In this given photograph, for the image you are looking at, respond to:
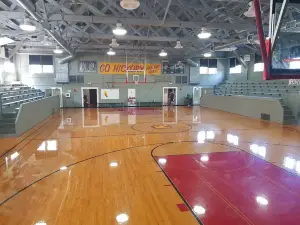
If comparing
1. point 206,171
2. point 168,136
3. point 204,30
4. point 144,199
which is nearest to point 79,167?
point 144,199

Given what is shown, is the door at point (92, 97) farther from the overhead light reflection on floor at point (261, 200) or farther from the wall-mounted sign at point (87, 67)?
the overhead light reflection on floor at point (261, 200)

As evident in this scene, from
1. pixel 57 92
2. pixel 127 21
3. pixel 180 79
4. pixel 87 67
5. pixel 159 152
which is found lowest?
pixel 159 152

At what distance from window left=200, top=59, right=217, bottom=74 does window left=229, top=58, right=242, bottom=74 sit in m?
1.36

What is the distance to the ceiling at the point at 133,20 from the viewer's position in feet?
27.7

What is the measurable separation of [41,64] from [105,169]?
1573cm

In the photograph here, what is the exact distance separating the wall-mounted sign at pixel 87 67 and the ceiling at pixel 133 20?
5.00 feet

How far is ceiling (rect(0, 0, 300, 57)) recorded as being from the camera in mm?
8430

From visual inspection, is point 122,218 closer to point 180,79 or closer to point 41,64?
point 41,64

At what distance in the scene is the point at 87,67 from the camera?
18.3 metres

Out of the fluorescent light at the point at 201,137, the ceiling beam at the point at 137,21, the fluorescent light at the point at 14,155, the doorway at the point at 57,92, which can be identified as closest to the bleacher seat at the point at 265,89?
the ceiling beam at the point at 137,21

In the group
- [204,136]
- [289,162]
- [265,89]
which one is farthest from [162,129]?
[265,89]

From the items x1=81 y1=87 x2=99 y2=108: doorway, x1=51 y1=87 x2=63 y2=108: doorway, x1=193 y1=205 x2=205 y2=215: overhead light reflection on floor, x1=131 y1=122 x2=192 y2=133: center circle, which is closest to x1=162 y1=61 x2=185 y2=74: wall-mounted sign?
x1=81 y1=87 x2=99 y2=108: doorway

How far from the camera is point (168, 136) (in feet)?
25.9

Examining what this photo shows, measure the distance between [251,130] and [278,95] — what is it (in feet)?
16.6
